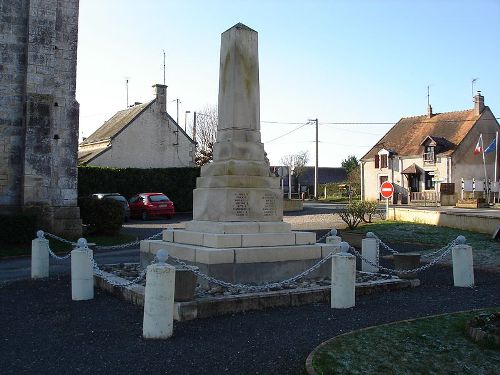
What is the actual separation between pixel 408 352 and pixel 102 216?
15.7 metres

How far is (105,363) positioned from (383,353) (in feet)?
9.05

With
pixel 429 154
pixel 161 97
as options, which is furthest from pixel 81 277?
pixel 429 154

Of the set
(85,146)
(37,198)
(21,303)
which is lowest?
(21,303)

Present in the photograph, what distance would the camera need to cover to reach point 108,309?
25.6 feet

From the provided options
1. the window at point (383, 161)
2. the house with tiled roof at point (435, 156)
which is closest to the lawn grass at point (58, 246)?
the house with tiled roof at point (435, 156)

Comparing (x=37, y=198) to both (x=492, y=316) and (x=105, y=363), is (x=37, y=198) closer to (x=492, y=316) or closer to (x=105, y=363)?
(x=105, y=363)

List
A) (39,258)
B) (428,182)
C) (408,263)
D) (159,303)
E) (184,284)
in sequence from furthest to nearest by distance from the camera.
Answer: (428,182) → (39,258) → (408,263) → (184,284) → (159,303)

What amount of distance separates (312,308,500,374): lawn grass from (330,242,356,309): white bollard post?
4.05 feet

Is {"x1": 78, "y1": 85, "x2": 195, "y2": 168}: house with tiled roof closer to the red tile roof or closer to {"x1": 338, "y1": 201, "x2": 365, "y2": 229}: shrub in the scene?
{"x1": 338, "y1": 201, "x2": 365, "y2": 229}: shrub

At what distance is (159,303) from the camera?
20.1ft

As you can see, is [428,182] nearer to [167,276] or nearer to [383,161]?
[383,161]

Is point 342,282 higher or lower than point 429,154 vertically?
lower

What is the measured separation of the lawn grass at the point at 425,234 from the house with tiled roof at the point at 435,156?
24320mm

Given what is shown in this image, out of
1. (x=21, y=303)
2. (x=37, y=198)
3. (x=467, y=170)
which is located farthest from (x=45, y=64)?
(x=467, y=170)
